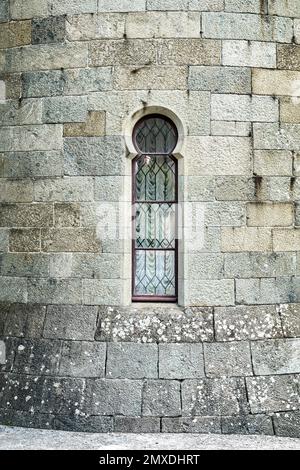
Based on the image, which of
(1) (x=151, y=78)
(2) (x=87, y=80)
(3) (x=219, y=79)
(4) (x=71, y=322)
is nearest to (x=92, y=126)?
(2) (x=87, y=80)

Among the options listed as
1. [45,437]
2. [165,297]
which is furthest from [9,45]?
[45,437]

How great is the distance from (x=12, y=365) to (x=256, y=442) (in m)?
2.64

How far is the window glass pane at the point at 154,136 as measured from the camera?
6.46 meters

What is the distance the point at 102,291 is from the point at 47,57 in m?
2.62

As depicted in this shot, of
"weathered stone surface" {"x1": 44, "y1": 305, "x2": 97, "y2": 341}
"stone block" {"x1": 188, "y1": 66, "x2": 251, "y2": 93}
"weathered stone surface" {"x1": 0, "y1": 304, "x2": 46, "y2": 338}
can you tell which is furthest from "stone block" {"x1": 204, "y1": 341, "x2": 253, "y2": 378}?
"stone block" {"x1": 188, "y1": 66, "x2": 251, "y2": 93}

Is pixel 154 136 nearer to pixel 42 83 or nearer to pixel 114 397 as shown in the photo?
pixel 42 83

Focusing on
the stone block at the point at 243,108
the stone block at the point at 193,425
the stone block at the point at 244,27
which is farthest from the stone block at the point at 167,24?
the stone block at the point at 193,425

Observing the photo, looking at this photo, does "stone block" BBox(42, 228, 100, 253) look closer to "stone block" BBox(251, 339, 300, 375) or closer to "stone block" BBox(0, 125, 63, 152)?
"stone block" BBox(0, 125, 63, 152)

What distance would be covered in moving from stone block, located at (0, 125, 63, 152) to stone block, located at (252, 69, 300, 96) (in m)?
2.17

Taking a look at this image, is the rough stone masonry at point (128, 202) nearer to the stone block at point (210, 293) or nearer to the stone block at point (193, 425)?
the stone block at point (210, 293)

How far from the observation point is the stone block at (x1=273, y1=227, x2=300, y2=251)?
6.36 m

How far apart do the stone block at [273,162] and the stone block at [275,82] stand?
64cm

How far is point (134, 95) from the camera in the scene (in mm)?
6316

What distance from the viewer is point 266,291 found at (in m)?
6.30
